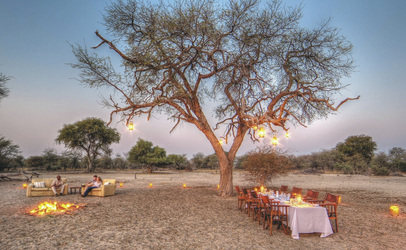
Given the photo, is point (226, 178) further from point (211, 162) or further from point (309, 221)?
point (211, 162)

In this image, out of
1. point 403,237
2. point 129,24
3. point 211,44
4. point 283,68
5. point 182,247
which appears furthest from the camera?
point 283,68

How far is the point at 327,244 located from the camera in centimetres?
536

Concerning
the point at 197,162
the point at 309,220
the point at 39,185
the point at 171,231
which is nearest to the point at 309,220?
the point at 309,220

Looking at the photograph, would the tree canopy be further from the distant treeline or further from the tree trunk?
the tree trunk

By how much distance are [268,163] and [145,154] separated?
3174 cm

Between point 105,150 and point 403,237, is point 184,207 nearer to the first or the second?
point 403,237

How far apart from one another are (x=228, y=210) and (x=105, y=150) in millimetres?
37685

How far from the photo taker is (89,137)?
39.2 metres

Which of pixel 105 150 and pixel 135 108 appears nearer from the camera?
pixel 135 108

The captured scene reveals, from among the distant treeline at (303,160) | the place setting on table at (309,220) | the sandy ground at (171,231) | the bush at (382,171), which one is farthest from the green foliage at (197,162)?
the place setting on table at (309,220)

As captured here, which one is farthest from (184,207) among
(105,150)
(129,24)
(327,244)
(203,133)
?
(105,150)

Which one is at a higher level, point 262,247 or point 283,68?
point 283,68

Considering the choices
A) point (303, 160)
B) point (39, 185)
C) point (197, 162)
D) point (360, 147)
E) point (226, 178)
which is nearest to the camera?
point (39, 185)

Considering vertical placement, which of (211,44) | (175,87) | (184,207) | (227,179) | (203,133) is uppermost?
(211,44)
